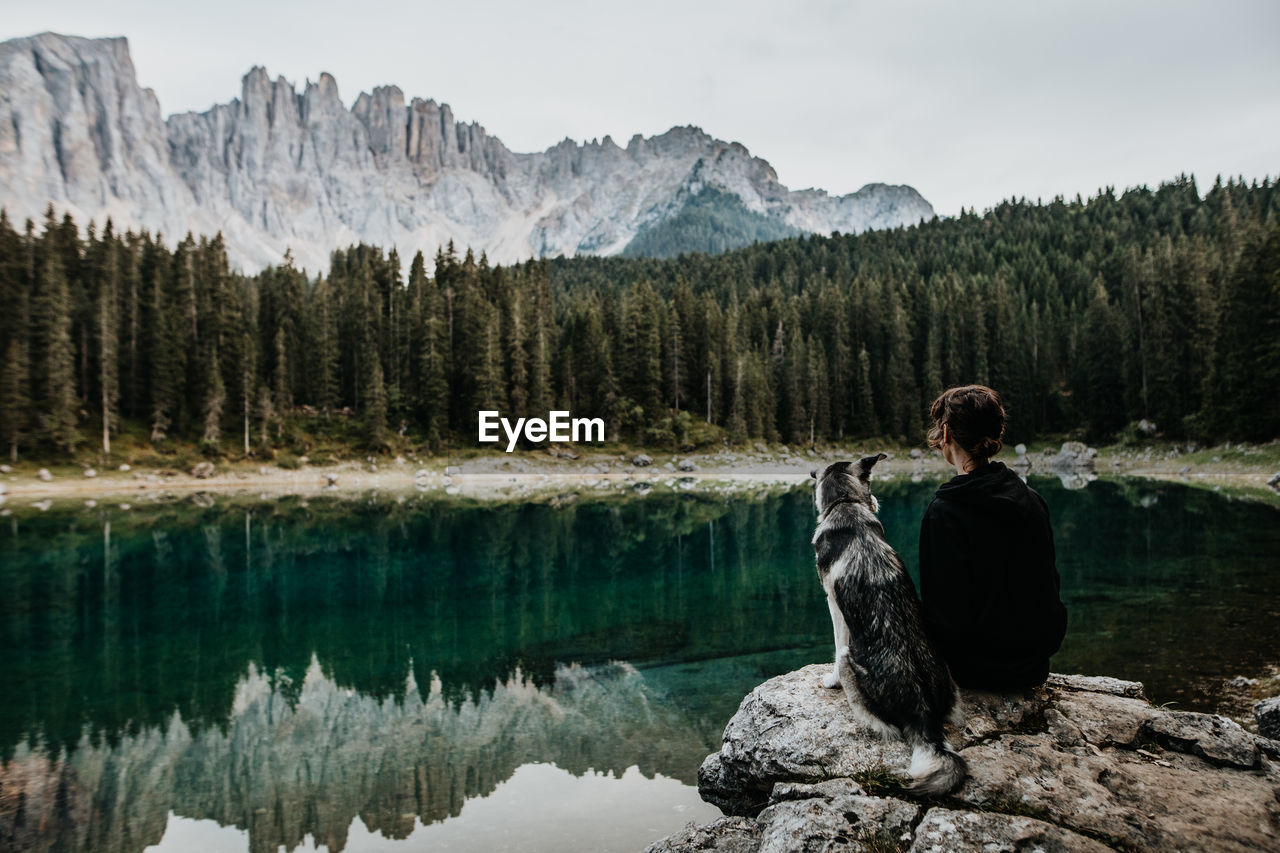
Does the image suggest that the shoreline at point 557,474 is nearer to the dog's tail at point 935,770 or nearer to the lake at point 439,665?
the lake at point 439,665

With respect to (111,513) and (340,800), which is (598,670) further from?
(111,513)

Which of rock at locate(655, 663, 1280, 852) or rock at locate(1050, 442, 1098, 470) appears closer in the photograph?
rock at locate(655, 663, 1280, 852)

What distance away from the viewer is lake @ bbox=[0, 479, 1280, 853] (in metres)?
8.89

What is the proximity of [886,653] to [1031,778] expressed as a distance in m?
1.01

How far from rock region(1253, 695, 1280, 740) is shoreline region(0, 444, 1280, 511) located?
4098 cm

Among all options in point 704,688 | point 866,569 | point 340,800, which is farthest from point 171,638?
point 866,569

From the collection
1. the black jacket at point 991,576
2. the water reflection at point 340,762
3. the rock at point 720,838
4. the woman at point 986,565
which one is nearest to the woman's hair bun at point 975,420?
the woman at point 986,565

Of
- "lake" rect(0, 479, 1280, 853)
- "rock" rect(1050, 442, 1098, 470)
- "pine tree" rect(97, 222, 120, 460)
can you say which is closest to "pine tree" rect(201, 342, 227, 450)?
"pine tree" rect(97, 222, 120, 460)

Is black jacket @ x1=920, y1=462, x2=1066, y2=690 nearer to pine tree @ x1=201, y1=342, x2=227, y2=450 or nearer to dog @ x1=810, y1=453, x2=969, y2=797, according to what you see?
dog @ x1=810, y1=453, x2=969, y2=797

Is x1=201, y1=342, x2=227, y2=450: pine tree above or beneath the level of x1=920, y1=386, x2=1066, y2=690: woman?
above

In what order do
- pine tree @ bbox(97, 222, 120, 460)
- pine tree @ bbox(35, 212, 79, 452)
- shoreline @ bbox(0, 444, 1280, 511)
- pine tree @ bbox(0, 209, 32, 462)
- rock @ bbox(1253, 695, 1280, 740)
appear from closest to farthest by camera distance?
rock @ bbox(1253, 695, 1280, 740) → shoreline @ bbox(0, 444, 1280, 511) → pine tree @ bbox(0, 209, 32, 462) → pine tree @ bbox(35, 212, 79, 452) → pine tree @ bbox(97, 222, 120, 460)

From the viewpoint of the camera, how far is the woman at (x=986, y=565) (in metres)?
4.53

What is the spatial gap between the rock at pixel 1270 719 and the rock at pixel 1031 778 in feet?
10.7

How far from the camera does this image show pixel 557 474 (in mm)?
64812
